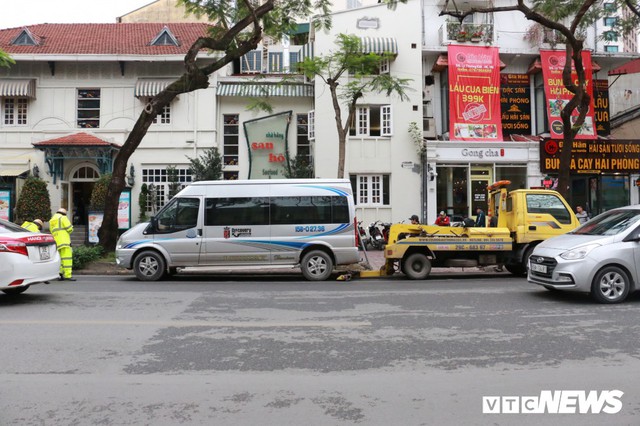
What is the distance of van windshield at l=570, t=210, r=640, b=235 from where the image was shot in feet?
29.3

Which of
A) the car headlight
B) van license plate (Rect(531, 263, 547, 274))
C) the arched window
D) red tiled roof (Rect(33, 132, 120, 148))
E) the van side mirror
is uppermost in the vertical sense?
red tiled roof (Rect(33, 132, 120, 148))

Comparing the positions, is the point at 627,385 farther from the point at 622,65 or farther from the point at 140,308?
the point at 622,65

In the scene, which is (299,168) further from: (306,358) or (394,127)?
(306,358)

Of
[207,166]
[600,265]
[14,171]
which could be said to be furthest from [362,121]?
[14,171]

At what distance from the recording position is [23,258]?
8.60 m

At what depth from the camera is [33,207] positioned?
69.2 feet

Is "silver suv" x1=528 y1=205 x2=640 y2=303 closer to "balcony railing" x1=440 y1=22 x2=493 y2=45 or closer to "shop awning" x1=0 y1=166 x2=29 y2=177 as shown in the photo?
"balcony railing" x1=440 y1=22 x2=493 y2=45

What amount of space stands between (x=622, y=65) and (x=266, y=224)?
2087 centimetres

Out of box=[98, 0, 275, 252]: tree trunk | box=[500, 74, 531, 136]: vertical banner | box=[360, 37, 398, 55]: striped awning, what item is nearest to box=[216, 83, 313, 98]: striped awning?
box=[360, 37, 398, 55]: striped awning

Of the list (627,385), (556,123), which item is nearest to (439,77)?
(556,123)

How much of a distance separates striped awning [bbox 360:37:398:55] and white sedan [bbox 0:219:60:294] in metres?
16.2

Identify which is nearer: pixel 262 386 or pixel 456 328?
pixel 262 386

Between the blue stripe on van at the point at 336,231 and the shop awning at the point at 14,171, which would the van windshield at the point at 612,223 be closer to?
the blue stripe on van at the point at 336,231

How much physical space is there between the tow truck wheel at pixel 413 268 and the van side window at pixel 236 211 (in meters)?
3.65
